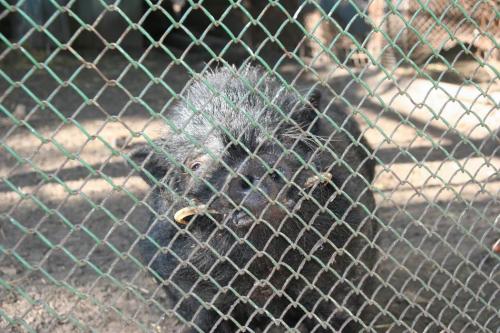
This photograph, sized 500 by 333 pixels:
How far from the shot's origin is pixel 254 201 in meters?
2.48

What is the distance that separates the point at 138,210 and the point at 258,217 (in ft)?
8.12

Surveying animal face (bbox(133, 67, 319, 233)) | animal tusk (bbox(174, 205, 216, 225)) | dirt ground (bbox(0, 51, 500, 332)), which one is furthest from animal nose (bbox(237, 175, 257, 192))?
dirt ground (bbox(0, 51, 500, 332))

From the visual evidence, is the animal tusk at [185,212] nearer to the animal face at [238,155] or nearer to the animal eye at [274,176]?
the animal face at [238,155]

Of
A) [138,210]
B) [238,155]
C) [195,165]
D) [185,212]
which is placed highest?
[238,155]

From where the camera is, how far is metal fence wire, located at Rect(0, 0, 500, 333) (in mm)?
2291

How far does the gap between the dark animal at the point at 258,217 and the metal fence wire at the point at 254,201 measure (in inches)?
0.4

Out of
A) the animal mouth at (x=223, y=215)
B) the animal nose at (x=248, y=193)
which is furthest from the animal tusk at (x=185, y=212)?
the animal nose at (x=248, y=193)

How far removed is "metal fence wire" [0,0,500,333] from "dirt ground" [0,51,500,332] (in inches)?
0.7

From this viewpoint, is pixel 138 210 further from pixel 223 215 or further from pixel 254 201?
pixel 254 201

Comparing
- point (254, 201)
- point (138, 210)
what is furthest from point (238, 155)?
point (138, 210)

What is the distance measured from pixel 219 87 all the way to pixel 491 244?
6.98ft

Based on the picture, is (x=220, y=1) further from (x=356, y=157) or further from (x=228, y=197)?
(x=228, y=197)

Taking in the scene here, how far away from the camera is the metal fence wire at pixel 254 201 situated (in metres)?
2.29

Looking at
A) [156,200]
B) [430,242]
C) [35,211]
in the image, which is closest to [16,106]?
[35,211]
